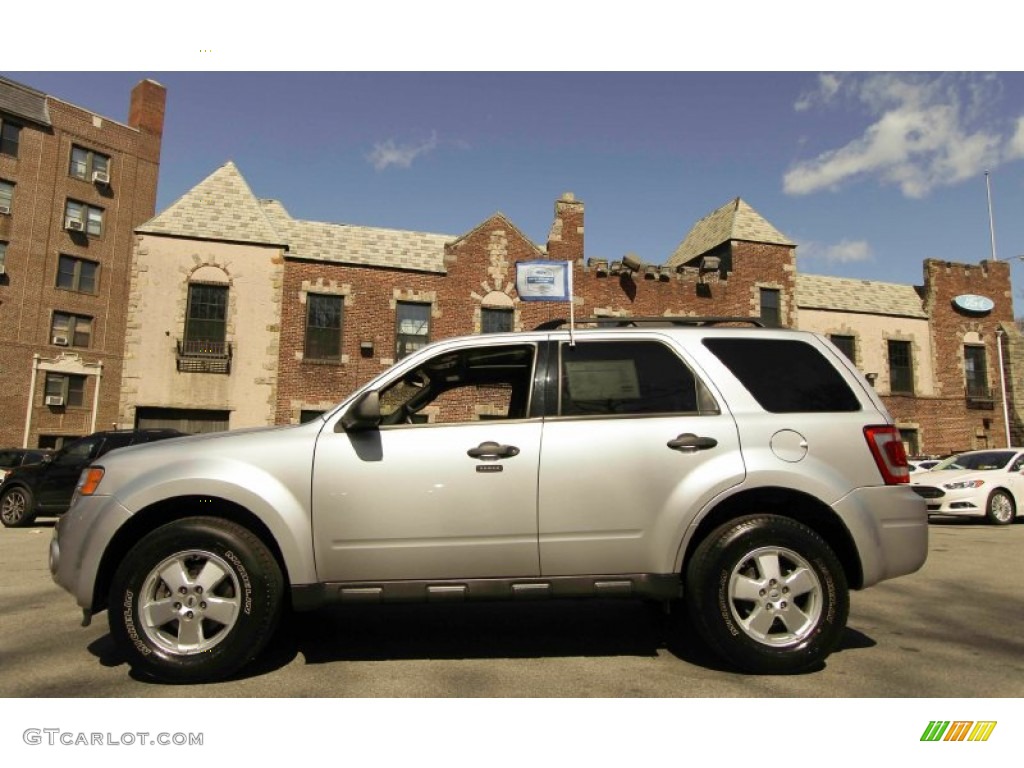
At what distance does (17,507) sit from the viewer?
41.8ft

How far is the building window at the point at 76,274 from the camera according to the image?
35656 millimetres

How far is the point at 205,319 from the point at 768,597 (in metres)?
19.3

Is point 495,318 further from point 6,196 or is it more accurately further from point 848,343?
point 6,196

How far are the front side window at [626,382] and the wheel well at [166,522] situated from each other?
1.87 metres

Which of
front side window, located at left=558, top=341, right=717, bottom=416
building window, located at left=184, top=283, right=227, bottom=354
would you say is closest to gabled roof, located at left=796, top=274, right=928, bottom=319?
building window, located at left=184, top=283, right=227, bottom=354

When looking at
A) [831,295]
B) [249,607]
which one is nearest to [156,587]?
[249,607]

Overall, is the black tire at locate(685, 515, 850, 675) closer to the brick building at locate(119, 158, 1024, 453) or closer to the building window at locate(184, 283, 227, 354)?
the brick building at locate(119, 158, 1024, 453)

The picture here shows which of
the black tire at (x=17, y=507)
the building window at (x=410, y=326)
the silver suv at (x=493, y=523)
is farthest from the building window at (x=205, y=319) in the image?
the silver suv at (x=493, y=523)

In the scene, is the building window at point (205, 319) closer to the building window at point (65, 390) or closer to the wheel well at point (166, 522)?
the wheel well at point (166, 522)

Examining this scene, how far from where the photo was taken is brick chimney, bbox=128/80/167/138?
41031 mm

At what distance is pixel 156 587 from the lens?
3648mm

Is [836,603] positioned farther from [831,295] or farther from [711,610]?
[831,295]

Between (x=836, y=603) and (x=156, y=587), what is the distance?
376 cm

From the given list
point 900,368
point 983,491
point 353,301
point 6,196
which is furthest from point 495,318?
point 6,196
